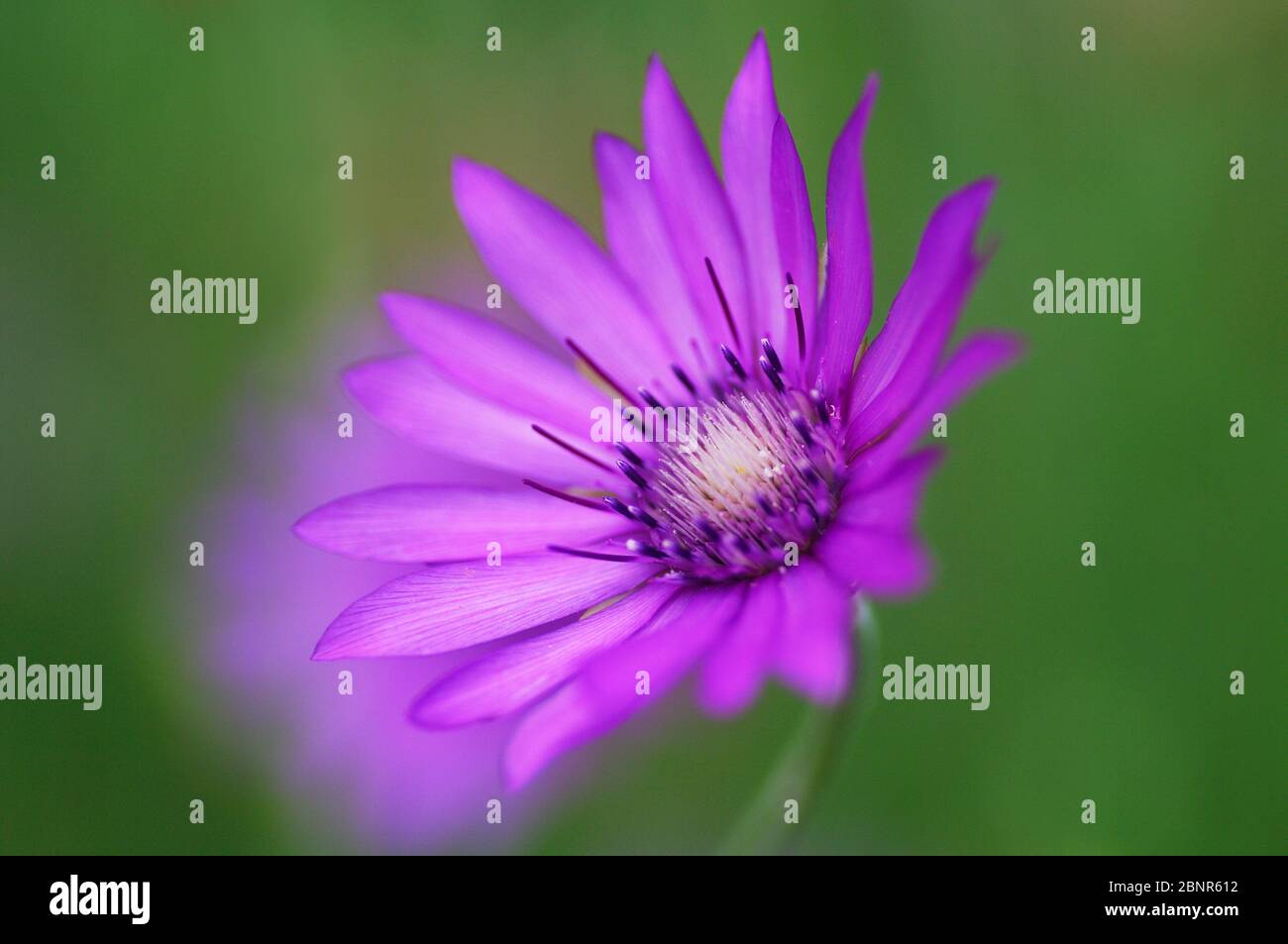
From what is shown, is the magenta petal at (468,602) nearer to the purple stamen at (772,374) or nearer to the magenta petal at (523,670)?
the magenta petal at (523,670)

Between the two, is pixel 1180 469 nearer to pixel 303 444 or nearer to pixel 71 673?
pixel 303 444

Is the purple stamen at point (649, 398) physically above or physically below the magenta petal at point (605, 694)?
above

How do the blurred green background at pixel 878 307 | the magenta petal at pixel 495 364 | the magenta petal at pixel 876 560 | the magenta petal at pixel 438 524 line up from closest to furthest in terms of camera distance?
1. the magenta petal at pixel 876 560
2. the magenta petal at pixel 438 524
3. the magenta petal at pixel 495 364
4. the blurred green background at pixel 878 307

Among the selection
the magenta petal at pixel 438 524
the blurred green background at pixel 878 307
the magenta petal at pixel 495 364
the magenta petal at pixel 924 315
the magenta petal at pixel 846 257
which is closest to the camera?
the magenta petal at pixel 924 315

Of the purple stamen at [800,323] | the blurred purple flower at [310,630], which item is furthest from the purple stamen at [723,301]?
the blurred purple flower at [310,630]

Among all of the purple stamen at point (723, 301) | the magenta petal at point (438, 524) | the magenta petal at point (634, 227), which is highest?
the magenta petal at point (634, 227)

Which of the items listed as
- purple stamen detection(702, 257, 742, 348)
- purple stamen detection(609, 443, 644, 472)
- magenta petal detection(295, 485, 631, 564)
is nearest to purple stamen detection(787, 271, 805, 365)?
purple stamen detection(702, 257, 742, 348)

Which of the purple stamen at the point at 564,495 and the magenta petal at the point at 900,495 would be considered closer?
the magenta petal at the point at 900,495
